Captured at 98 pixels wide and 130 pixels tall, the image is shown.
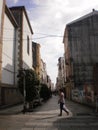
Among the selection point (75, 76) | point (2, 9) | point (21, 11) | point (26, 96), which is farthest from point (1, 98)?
point (75, 76)

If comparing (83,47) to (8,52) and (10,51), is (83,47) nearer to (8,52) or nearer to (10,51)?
(10,51)

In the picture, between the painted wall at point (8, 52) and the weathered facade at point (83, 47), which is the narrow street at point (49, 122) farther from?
the weathered facade at point (83, 47)

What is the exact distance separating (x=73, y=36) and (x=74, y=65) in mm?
5770

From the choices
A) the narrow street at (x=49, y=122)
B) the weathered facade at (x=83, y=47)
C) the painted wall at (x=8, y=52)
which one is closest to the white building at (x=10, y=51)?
the painted wall at (x=8, y=52)

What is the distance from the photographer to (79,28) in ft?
157

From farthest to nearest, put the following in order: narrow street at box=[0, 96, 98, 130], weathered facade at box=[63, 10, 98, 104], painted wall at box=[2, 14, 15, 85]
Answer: weathered facade at box=[63, 10, 98, 104] → painted wall at box=[2, 14, 15, 85] → narrow street at box=[0, 96, 98, 130]

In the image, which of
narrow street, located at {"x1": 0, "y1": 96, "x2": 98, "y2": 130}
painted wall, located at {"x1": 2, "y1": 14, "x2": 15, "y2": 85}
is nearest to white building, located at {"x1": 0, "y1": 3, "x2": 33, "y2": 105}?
painted wall, located at {"x1": 2, "y1": 14, "x2": 15, "y2": 85}

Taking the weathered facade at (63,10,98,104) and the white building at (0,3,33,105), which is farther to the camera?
the weathered facade at (63,10,98,104)

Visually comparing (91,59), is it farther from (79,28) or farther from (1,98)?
(1,98)

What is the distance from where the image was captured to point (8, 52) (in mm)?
28844

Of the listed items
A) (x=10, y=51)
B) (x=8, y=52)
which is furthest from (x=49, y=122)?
(x=10, y=51)

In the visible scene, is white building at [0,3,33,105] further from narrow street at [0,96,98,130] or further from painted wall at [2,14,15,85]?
narrow street at [0,96,98,130]

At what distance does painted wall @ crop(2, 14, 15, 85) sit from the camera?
2663 cm

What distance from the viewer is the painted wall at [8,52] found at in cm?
2663
